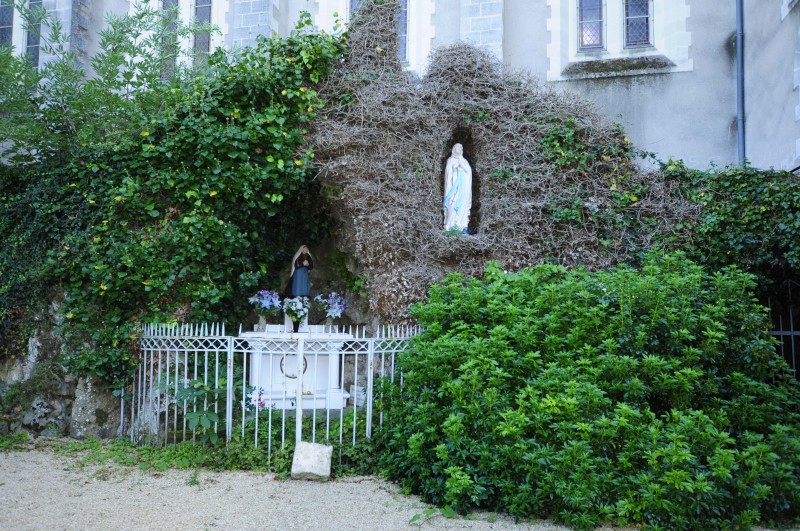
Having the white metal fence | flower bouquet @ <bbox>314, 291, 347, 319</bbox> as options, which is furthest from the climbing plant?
flower bouquet @ <bbox>314, 291, 347, 319</bbox>

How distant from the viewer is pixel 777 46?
8.39 metres

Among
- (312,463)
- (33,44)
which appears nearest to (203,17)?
(33,44)

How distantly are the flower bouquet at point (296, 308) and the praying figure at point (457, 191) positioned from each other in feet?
6.77

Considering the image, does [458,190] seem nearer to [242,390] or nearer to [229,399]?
[242,390]

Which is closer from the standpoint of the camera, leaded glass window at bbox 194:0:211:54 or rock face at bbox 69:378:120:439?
rock face at bbox 69:378:120:439

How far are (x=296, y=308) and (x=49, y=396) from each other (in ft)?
9.50

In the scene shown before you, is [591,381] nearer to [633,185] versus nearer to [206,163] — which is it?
[633,185]

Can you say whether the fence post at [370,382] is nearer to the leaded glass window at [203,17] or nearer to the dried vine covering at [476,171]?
the dried vine covering at [476,171]

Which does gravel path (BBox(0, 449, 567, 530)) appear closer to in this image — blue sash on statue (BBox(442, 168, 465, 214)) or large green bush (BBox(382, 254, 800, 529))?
large green bush (BBox(382, 254, 800, 529))

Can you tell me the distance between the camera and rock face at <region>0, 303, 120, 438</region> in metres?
6.54

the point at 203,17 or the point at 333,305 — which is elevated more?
the point at 203,17

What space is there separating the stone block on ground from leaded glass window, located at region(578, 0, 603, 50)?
878cm

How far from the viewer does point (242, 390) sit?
5867 millimetres

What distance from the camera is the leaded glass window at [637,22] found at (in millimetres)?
10727
